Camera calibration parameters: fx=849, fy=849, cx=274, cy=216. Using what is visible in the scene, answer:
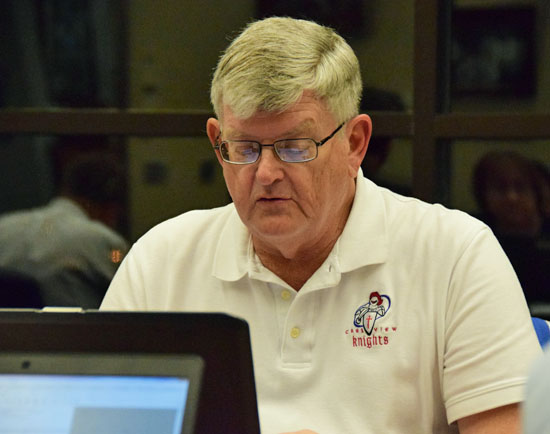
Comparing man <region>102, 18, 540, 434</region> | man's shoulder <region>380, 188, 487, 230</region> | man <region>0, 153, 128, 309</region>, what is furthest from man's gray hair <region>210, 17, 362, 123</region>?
man <region>0, 153, 128, 309</region>

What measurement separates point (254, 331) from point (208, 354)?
2.47 ft

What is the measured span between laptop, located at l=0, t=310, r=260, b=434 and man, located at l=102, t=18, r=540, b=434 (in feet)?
2.16

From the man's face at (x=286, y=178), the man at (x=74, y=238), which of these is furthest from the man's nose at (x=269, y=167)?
the man at (x=74, y=238)

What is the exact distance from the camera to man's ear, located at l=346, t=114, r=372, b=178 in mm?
1754

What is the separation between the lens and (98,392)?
95cm

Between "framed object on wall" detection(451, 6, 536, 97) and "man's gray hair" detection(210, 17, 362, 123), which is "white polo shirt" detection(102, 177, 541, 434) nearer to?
"man's gray hair" detection(210, 17, 362, 123)

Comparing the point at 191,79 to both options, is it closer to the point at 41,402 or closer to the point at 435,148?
the point at 435,148

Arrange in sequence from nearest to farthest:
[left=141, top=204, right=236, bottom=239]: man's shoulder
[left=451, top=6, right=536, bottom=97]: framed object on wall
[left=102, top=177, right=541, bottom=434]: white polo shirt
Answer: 1. [left=102, top=177, right=541, bottom=434]: white polo shirt
2. [left=141, top=204, right=236, bottom=239]: man's shoulder
3. [left=451, top=6, right=536, bottom=97]: framed object on wall

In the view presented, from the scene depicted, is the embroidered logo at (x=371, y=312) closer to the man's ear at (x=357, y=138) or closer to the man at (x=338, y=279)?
the man at (x=338, y=279)

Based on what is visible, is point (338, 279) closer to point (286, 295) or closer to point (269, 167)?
point (286, 295)

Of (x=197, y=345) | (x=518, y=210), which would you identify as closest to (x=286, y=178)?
(x=197, y=345)

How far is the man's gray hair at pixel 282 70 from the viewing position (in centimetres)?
159

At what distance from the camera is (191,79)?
9.97ft

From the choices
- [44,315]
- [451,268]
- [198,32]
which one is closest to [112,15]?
[198,32]
